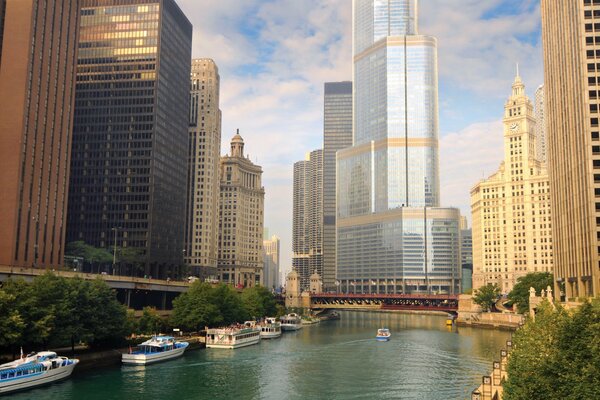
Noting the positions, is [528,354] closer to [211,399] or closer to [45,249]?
[211,399]

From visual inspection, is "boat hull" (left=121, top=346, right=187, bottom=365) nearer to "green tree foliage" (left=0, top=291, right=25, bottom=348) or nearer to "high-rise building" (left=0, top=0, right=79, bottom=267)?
"green tree foliage" (left=0, top=291, right=25, bottom=348)

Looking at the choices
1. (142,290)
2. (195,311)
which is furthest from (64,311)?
(142,290)

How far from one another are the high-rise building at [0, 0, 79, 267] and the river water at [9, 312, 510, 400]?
58541mm

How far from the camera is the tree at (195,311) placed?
141 meters

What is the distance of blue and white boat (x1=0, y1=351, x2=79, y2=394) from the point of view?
7825 centimetres

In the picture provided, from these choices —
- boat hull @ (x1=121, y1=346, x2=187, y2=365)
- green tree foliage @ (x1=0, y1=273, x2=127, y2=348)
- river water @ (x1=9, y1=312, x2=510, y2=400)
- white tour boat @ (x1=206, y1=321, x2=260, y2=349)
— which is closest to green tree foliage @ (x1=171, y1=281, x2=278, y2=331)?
white tour boat @ (x1=206, y1=321, x2=260, y2=349)

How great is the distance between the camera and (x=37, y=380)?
8150 cm

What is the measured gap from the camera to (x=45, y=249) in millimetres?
160500

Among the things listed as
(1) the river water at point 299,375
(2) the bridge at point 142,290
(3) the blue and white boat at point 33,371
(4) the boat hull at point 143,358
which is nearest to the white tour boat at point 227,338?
(1) the river water at point 299,375

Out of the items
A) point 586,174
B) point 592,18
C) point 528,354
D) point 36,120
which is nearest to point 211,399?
point 528,354

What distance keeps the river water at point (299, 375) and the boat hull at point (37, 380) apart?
1005 mm

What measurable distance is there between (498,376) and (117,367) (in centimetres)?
6093

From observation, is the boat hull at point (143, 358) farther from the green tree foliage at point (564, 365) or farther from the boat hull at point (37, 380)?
the green tree foliage at point (564, 365)

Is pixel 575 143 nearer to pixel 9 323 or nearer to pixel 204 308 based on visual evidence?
pixel 204 308
